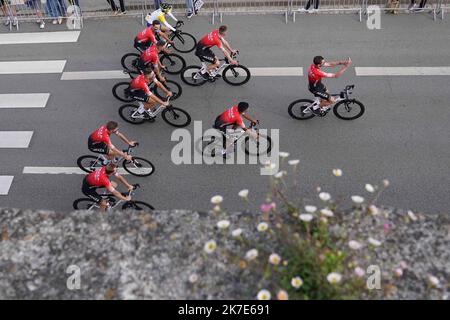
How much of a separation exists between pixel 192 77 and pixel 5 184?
19.5 ft

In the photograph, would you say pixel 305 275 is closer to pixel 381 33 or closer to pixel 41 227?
pixel 41 227

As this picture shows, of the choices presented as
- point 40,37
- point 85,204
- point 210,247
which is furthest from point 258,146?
point 40,37

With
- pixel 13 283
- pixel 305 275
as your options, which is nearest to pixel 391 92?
pixel 305 275

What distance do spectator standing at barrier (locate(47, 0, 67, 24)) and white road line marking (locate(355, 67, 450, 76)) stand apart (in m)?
10.7

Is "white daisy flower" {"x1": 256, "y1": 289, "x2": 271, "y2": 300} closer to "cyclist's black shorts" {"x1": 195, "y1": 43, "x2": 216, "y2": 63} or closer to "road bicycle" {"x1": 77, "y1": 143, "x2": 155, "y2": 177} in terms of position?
"road bicycle" {"x1": 77, "y1": 143, "x2": 155, "y2": 177}

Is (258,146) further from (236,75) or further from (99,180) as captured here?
(99,180)

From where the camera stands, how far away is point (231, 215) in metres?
6.90

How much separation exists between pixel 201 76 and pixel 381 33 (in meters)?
6.21

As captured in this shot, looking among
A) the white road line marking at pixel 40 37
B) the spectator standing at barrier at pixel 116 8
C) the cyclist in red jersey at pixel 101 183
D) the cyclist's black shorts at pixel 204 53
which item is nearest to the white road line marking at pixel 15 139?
the cyclist in red jersey at pixel 101 183

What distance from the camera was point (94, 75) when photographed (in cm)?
1411

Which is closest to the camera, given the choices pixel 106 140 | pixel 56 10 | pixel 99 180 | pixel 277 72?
pixel 99 180

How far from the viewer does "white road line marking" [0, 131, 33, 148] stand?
12227mm

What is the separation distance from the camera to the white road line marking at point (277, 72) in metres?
13.5

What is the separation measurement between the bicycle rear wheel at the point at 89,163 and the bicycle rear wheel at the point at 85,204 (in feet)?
3.30
